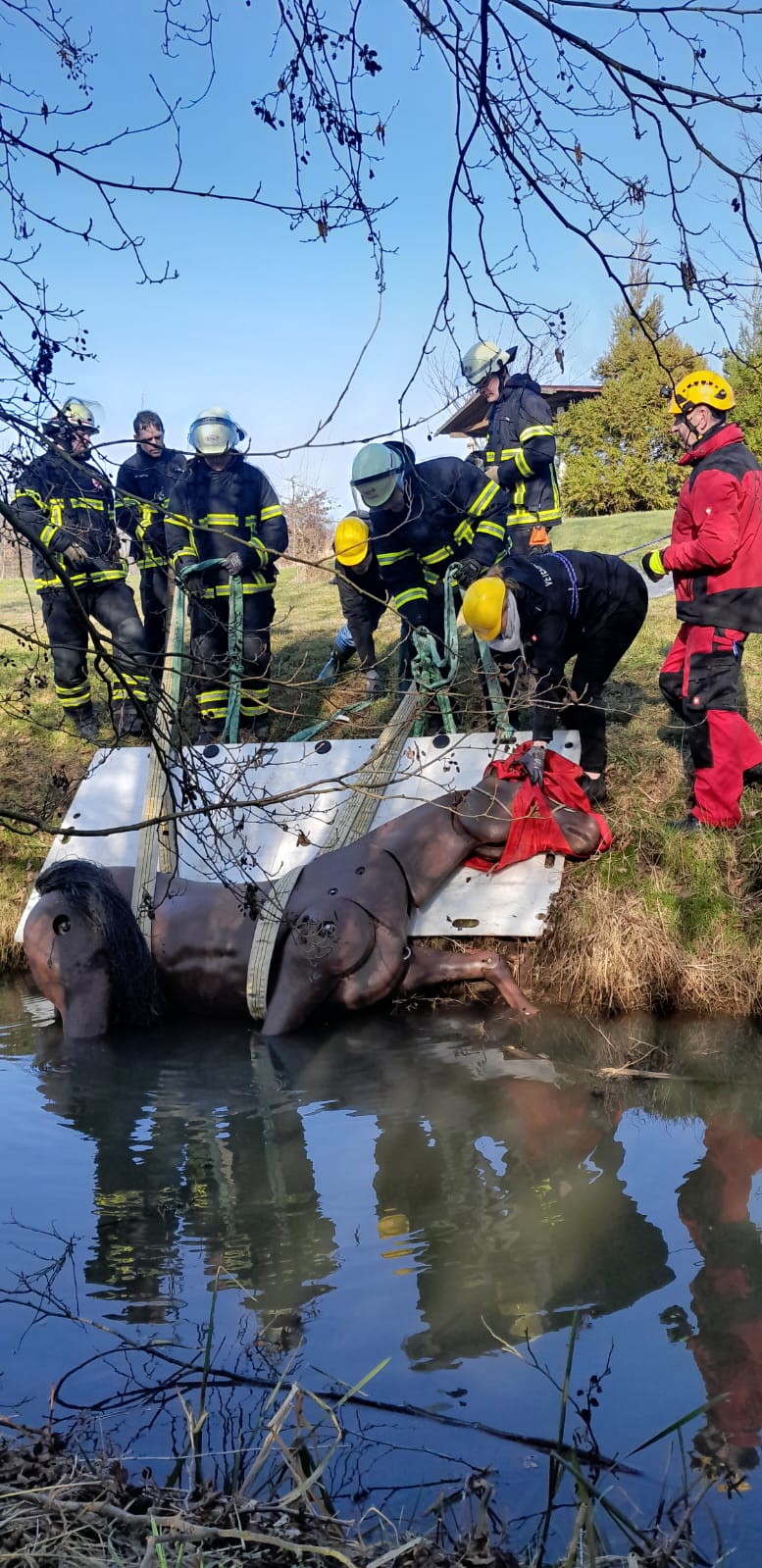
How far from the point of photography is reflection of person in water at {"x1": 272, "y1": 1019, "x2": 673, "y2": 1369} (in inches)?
136

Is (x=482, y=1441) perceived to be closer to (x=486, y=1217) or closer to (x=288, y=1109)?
(x=486, y=1217)

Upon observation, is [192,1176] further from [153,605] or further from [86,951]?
[153,605]

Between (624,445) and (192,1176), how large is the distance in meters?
20.0

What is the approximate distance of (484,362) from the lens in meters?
8.73

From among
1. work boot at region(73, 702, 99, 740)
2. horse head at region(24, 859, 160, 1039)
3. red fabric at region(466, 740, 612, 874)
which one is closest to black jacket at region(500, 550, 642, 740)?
red fabric at region(466, 740, 612, 874)

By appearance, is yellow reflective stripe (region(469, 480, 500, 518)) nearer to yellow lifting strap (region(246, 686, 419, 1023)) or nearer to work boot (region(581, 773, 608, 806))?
yellow lifting strap (region(246, 686, 419, 1023))

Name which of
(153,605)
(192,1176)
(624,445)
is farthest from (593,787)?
(624,445)

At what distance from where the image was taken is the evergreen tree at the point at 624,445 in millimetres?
21875

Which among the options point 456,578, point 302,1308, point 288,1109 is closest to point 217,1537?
point 302,1308

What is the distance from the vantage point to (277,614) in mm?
13398

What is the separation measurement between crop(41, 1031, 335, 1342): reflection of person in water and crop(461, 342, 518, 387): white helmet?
4.95 metres

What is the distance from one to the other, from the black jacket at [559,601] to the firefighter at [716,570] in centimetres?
50

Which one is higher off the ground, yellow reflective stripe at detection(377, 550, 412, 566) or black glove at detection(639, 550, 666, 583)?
yellow reflective stripe at detection(377, 550, 412, 566)

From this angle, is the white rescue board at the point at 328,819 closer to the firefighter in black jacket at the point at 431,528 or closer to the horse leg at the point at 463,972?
the horse leg at the point at 463,972
